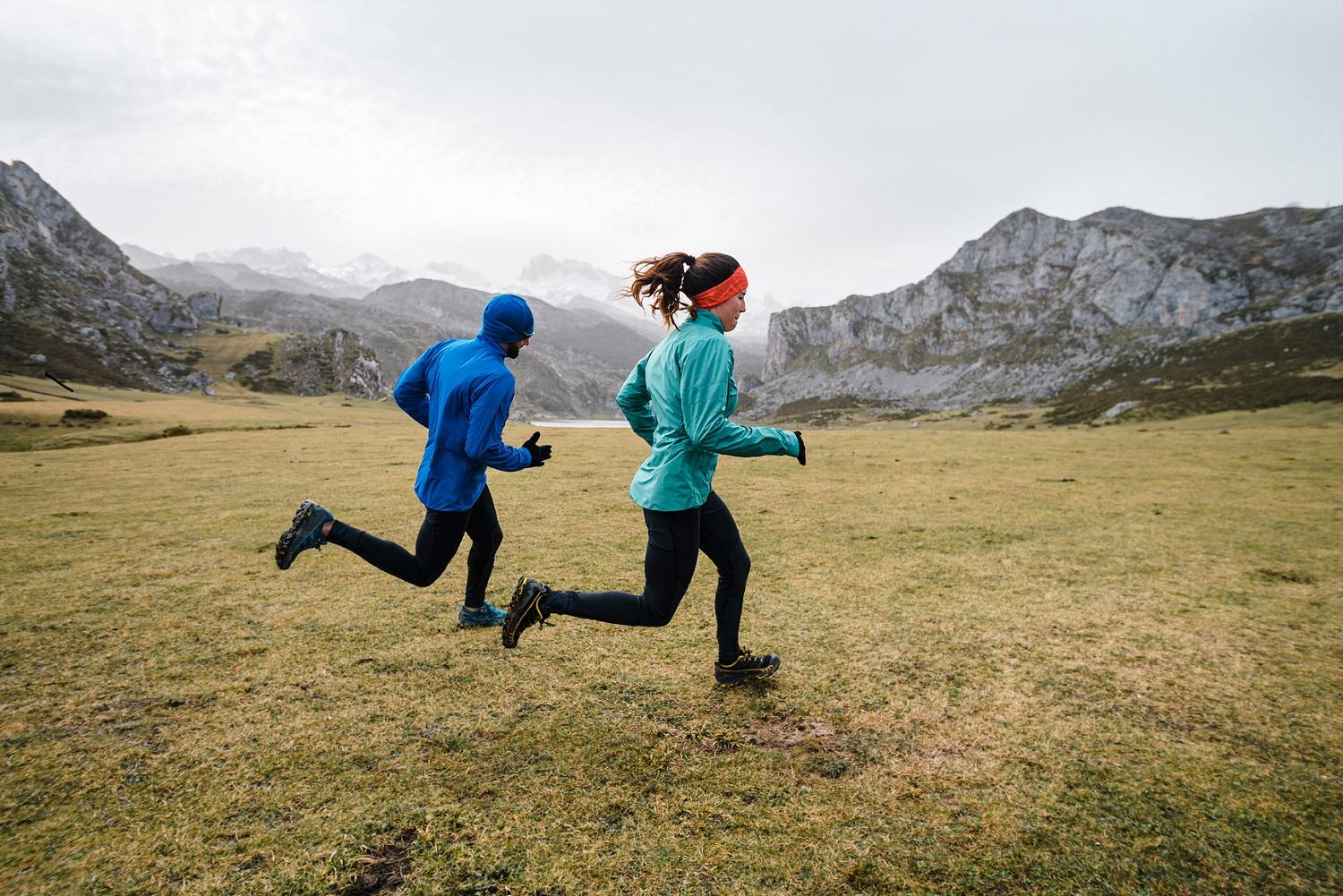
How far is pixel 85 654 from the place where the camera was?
5652 millimetres

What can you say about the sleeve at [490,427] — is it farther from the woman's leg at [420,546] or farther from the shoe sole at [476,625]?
the shoe sole at [476,625]

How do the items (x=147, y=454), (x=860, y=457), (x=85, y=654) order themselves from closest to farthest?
1. (x=85, y=654)
2. (x=147, y=454)
3. (x=860, y=457)

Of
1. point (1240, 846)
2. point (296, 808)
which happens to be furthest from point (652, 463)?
point (1240, 846)

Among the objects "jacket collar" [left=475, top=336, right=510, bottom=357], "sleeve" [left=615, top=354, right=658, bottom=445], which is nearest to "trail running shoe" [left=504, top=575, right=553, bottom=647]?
"sleeve" [left=615, top=354, right=658, bottom=445]

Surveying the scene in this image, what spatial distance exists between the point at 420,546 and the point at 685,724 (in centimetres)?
307

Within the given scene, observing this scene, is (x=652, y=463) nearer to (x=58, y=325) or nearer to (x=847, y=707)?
(x=847, y=707)

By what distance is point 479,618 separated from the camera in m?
6.59

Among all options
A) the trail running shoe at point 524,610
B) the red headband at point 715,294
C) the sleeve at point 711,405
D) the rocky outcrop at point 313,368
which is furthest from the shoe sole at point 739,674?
the rocky outcrop at point 313,368

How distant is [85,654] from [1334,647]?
12448 millimetres

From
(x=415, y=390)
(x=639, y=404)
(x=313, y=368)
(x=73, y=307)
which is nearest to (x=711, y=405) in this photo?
(x=639, y=404)

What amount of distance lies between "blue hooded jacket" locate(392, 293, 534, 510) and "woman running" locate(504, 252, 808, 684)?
117 centimetres

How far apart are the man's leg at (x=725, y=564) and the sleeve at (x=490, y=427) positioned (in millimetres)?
1734

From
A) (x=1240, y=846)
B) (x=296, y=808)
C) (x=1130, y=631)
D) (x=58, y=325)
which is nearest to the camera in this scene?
(x=1240, y=846)

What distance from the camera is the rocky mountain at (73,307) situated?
11688 centimetres
